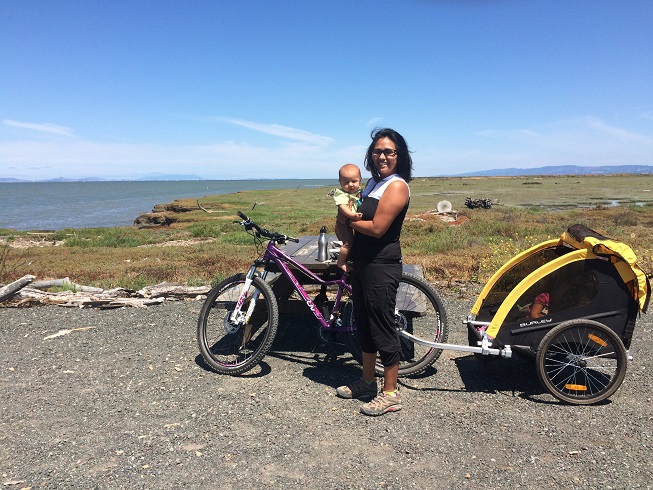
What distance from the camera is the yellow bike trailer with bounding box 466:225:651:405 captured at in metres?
4.05

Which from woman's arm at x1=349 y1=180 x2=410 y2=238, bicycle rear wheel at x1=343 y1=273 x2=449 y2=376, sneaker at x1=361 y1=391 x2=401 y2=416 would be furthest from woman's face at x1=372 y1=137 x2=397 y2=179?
sneaker at x1=361 y1=391 x2=401 y2=416

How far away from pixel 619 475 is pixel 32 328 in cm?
700

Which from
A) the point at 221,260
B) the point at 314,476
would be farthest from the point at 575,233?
the point at 221,260

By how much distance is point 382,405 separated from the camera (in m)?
4.05

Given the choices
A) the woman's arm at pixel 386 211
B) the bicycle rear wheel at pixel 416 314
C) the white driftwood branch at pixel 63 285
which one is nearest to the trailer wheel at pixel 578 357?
the bicycle rear wheel at pixel 416 314

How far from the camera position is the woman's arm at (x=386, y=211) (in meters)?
3.64

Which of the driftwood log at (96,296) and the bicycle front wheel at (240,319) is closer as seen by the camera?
the bicycle front wheel at (240,319)

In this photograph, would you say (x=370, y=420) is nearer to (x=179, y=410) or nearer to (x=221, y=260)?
(x=179, y=410)

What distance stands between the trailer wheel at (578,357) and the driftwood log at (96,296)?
223 inches

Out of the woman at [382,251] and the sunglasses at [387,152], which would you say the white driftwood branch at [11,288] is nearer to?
the woman at [382,251]

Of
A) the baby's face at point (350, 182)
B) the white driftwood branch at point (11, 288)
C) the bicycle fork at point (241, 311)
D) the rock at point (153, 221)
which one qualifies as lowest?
the rock at point (153, 221)

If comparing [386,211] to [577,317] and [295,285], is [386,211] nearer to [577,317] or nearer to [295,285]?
[295,285]

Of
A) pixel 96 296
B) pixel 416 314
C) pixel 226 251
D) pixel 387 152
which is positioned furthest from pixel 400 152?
pixel 226 251

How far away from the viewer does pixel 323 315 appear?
517 centimetres
